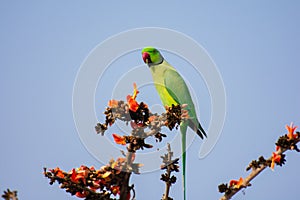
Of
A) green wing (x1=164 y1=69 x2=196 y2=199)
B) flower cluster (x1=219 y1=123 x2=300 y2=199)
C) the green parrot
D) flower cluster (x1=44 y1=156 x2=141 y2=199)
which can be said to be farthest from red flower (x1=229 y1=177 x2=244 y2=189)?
green wing (x1=164 y1=69 x2=196 y2=199)

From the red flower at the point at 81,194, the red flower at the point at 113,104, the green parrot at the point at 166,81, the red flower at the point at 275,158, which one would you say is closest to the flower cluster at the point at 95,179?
the red flower at the point at 81,194

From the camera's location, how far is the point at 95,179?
3.42m

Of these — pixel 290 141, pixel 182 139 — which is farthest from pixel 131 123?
pixel 182 139

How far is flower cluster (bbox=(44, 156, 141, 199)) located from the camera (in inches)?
130

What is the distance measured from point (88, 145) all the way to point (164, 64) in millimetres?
4376

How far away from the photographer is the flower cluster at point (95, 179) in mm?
3293

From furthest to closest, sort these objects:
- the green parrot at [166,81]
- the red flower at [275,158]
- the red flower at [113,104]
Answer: the green parrot at [166,81]
the red flower at [113,104]
the red flower at [275,158]

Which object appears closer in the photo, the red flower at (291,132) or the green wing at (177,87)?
the red flower at (291,132)

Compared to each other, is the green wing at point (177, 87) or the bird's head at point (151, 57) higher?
the bird's head at point (151, 57)

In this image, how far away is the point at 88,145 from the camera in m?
4.17

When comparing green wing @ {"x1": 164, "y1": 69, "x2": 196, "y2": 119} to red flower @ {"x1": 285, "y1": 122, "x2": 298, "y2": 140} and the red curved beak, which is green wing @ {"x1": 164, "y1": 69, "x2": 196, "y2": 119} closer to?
the red curved beak

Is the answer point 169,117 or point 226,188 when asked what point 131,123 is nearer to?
point 169,117

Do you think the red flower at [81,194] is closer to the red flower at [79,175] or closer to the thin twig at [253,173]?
the red flower at [79,175]

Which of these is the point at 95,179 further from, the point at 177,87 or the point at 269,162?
the point at 177,87
